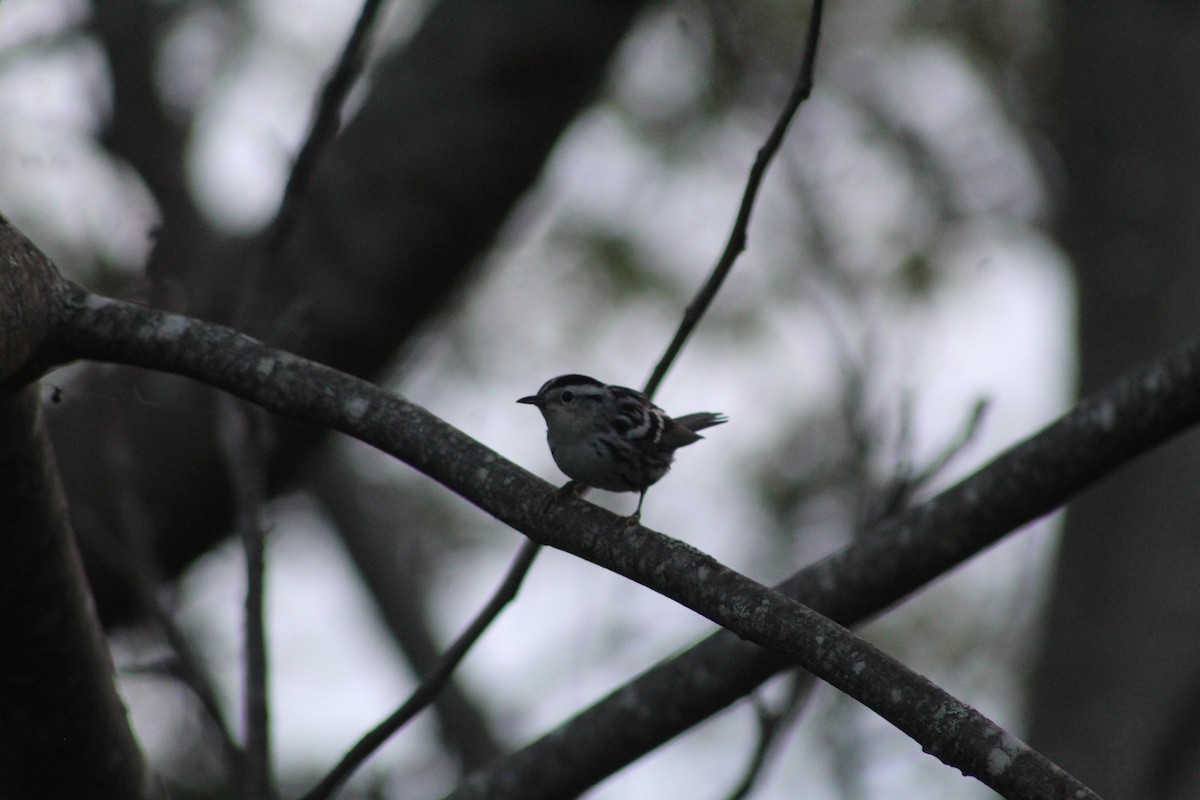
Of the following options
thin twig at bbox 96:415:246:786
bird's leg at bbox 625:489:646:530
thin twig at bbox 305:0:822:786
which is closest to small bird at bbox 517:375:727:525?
bird's leg at bbox 625:489:646:530

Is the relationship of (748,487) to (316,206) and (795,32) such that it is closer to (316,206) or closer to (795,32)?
(795,32)

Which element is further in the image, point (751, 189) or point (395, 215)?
point (395, 215)

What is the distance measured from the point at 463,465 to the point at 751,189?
118 centimetres

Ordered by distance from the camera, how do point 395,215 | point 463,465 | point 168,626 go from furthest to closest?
point 395,215, point 168,626, point 463,465

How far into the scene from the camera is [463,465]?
2.97m

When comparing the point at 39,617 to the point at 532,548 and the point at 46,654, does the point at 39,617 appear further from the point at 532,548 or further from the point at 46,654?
the point at 532,548

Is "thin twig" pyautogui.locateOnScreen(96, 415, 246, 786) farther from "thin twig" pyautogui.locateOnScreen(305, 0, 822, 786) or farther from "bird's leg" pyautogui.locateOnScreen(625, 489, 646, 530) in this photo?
"bird's leg" pyautogui.locateOnScreen(625, 489, 646, 530)

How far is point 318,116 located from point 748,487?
9.47m

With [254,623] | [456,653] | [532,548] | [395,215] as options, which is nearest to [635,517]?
[532,548]

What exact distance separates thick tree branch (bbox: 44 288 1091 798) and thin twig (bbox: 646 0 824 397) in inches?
29.9

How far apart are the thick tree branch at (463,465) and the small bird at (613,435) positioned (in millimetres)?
1073

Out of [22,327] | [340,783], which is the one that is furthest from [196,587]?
[22,327]

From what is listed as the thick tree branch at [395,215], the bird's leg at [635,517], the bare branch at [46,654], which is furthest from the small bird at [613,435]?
the thick tree branch at [395,215]

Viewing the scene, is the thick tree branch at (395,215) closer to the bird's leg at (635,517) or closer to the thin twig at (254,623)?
the thin twig at (254,623)
